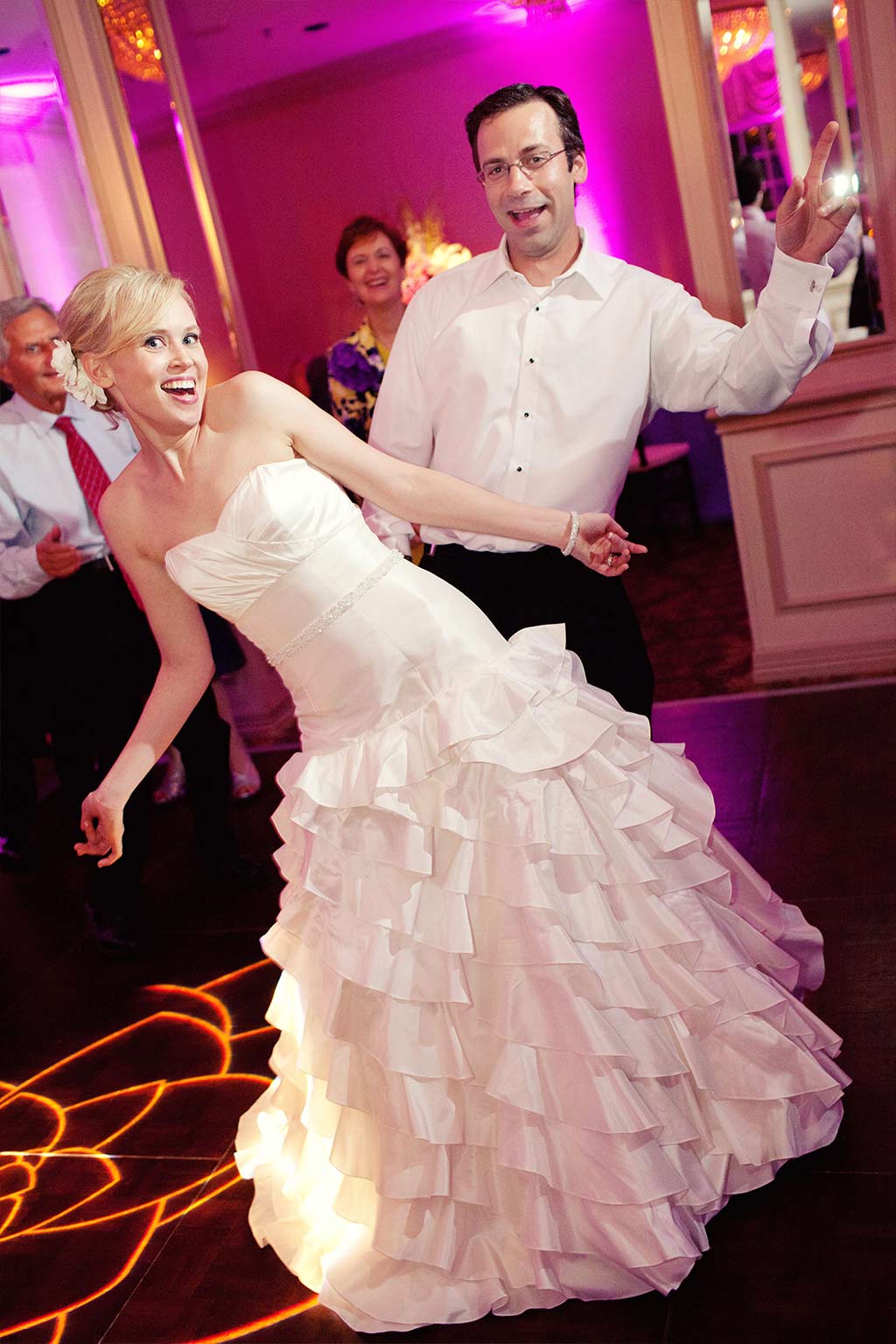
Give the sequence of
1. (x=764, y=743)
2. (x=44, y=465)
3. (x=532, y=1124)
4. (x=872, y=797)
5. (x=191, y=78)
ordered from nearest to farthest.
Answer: (x=532, y=1124)
(x=872, y=797)
(x=44, y=465)
(x=764, y=743)
(x=191, y=78)

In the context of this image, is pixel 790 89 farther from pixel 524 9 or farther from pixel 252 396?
pixel 524 9

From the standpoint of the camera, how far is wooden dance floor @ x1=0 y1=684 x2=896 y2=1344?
2.00 meters

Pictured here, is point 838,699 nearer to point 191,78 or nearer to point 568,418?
point 568,418

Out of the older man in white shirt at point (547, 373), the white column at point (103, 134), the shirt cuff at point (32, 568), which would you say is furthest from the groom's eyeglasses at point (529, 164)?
the white column at point (103, 134)

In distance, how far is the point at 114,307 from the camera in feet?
6.68

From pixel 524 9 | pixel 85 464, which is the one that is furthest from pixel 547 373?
pixel 524 9

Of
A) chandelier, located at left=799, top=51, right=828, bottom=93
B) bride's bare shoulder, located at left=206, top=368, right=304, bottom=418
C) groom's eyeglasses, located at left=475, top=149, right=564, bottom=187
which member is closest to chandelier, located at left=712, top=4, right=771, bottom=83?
chandelier, located at left=799, top=51, right=828, bottom=93

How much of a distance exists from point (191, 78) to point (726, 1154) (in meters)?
7.80

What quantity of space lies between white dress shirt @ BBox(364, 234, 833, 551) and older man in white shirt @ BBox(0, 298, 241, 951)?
1.38m

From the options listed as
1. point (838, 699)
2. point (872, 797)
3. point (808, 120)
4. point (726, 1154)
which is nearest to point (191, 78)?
point (808, 120)

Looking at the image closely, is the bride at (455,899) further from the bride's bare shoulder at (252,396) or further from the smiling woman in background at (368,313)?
the smiling woman in background at (368,313)

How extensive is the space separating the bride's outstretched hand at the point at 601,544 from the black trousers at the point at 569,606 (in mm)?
468

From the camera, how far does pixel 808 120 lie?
13.7ft

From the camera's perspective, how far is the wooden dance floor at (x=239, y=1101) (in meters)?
2.00
